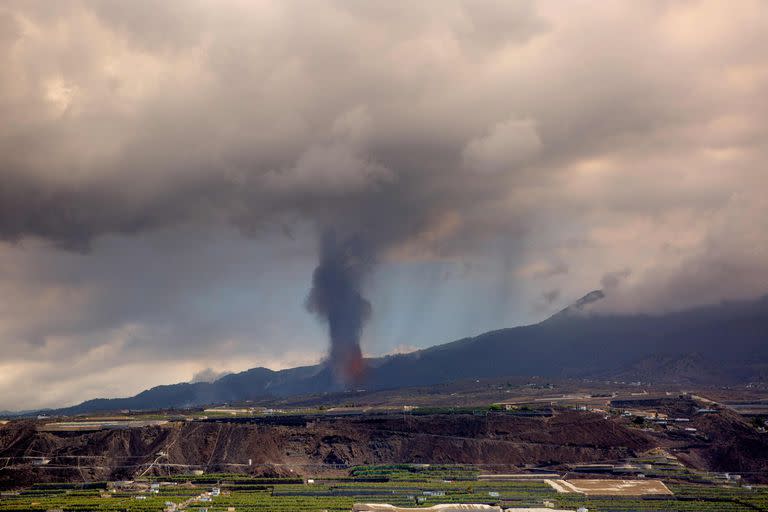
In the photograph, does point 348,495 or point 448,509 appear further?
point 348,495

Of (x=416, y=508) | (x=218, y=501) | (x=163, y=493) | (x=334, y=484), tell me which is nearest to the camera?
(x=416, y=508)

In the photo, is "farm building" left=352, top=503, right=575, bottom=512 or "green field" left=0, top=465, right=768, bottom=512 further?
"green field" left=0, top=465, right=768, bottom=512

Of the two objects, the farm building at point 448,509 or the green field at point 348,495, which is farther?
the green field at point 348,495

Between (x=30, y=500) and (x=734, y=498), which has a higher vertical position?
(x=30, y=500)

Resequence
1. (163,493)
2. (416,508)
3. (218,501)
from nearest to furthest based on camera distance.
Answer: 1. (416,508)
2. (218,501)
3. (163,493)

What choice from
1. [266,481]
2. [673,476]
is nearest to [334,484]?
[266,481]

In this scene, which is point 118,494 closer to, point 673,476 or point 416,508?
point 416,508

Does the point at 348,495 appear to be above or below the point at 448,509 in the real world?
above

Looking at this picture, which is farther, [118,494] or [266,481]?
[266,481]
